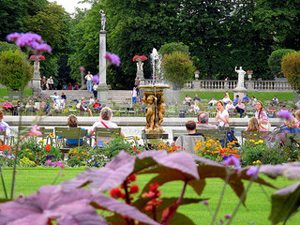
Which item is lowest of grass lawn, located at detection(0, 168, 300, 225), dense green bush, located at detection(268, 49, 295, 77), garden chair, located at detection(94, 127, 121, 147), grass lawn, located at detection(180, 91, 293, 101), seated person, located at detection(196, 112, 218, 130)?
grass lawn, located at detection(0, 168, 300, 225)

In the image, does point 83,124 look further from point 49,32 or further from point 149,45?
point 49,32

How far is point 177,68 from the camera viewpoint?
1351 inches

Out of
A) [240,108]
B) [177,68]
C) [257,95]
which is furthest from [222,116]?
[257,95]

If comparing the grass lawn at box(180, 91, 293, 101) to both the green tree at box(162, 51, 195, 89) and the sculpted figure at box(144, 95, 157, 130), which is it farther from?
the sculpted figure at box(144, 95, 157, 130)

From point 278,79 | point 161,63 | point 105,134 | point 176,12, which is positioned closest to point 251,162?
point 105,134

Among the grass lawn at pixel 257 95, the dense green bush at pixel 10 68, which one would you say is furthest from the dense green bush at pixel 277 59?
the dense green bush at pixel 10 68

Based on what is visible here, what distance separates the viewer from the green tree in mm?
34000

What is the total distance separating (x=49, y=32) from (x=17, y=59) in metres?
11.9

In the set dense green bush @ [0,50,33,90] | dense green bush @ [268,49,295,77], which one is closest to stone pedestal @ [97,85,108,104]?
dense green bush @ [0,50,33,90]

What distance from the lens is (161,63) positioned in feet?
115

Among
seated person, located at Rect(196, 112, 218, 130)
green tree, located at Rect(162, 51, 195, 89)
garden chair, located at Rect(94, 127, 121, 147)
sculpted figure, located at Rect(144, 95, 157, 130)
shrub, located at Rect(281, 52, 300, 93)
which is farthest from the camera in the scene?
green tree, located at Rect(162, 51, 195, 89)

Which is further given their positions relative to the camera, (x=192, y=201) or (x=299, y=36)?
(x=299, y=36)

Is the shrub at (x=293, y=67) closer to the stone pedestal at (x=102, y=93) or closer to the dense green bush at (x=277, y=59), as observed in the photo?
the dense green bush at (x=277, y=59)

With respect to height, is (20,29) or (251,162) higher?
(20,29)
